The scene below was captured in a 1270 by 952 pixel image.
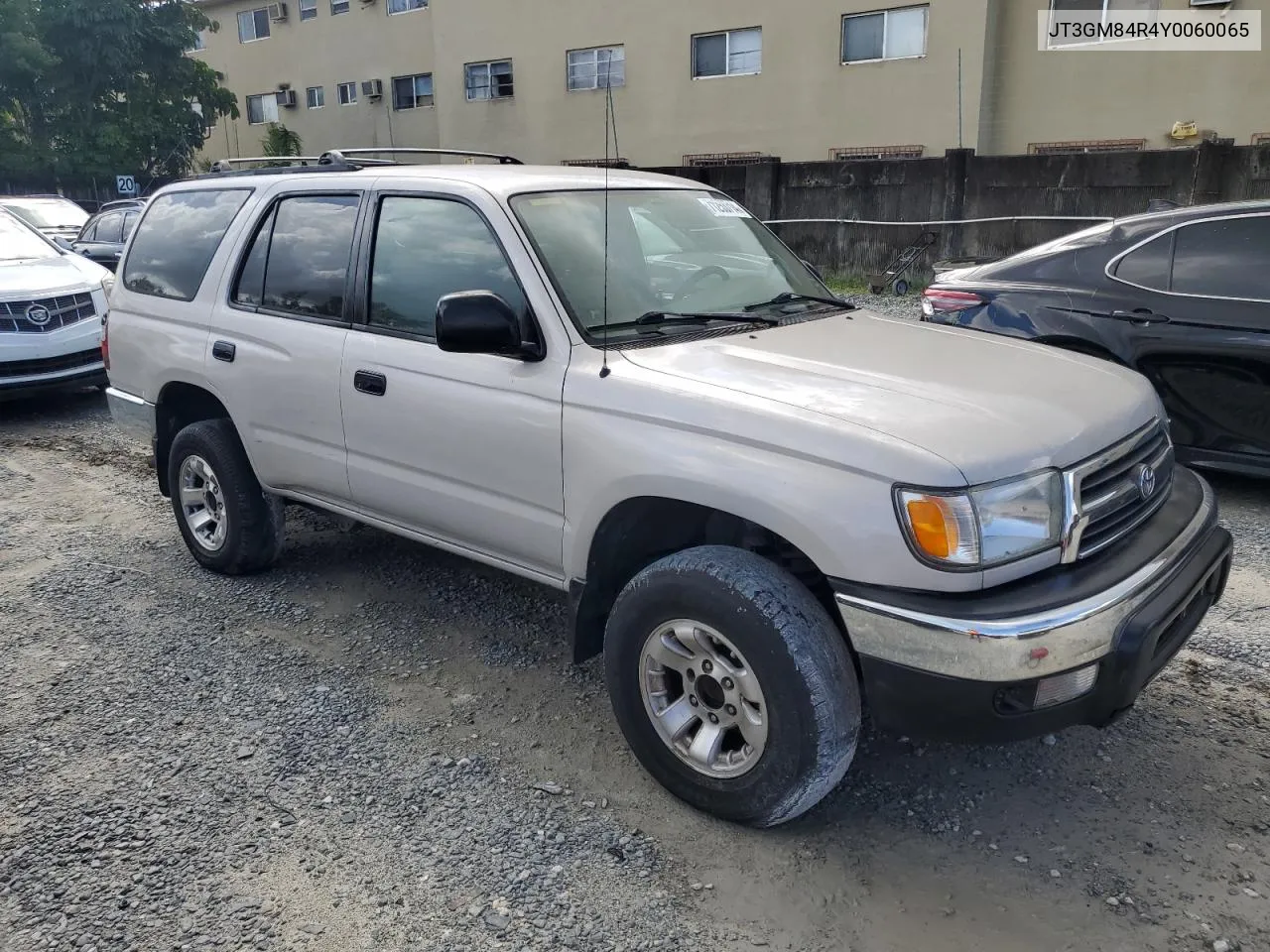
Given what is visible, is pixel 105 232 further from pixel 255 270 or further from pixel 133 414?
pixel 255 270

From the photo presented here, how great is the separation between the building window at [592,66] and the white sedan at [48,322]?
15673 millimetres

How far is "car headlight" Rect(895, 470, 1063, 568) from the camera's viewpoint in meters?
2.46

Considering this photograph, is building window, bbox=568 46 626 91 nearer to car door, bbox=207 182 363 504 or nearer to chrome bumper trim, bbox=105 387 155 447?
chrome bumper trim, bbox=105 387 155 447

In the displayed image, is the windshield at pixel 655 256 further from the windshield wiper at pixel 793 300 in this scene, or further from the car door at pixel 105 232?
the car door at pixel 105 232

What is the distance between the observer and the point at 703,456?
2.80m

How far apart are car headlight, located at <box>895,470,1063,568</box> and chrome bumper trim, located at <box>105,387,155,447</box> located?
3.97 meters

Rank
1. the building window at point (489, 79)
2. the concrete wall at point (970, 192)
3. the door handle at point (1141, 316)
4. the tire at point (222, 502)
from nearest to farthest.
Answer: the tire at point (222, 502), the door handle at point (1141, 316), the concrete wall at point (970, 192), the building window at point (489, 79)

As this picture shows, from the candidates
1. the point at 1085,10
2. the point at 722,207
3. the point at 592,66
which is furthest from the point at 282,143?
the point at 722,207

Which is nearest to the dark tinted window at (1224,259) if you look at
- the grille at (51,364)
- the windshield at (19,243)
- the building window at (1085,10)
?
the grille at (51,364)

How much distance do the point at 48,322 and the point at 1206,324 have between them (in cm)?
849

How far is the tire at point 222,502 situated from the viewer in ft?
15.1

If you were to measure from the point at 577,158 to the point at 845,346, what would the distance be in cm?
2205

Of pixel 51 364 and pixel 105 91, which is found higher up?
pixel 105 91

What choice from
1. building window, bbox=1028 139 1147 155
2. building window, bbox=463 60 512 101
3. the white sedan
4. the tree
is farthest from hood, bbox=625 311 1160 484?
the tree
